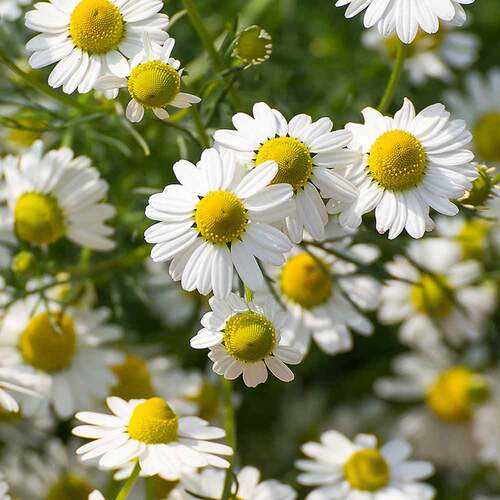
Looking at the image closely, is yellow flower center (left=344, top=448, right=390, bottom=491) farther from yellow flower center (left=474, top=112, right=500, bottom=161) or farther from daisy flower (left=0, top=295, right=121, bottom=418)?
yellow flower center (left=474, top=112, right=500, bottom=161)

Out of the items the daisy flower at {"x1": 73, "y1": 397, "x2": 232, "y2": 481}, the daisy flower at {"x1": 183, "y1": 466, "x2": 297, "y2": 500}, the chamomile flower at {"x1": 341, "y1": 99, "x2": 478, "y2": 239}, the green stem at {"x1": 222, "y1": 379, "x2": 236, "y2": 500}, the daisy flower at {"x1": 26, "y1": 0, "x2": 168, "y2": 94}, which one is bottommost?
the daisy flower at {"x1": 183, "y1": 466, "x2": 297, "y2": 500}

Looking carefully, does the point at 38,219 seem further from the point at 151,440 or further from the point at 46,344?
the point at 151,440

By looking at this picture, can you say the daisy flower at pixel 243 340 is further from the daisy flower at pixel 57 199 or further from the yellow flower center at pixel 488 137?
the yellow flower center at pixel 488 137

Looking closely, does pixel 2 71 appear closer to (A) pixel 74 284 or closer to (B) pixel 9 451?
(A) pixel 74 284

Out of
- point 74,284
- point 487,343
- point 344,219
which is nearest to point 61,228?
point 74,284

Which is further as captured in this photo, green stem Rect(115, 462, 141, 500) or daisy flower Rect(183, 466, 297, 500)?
daisy flower Rect(183, 466, 297, 500)

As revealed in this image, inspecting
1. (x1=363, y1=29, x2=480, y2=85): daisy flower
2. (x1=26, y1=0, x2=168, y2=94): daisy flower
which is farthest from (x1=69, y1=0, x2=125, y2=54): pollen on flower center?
(x1=363, y1=29, x2=480, y2=85): daisy flower
